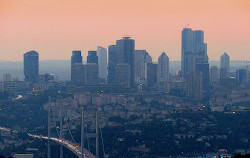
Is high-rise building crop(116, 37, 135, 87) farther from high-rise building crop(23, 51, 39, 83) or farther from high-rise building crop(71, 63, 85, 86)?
high-rise building crop(23, 51, 39, 83)

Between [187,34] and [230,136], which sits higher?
[187,34]

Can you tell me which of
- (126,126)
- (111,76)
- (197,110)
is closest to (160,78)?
(111,76)

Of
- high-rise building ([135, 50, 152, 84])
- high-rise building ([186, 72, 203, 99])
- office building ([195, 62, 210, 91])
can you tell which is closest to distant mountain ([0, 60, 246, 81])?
high-rise building ([135, 50, 152, 84])

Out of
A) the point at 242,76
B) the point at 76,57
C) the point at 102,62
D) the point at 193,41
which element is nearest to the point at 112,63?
the point at 76,57

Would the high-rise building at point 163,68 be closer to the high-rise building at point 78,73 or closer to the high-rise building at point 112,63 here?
the high-rise building at point 112,63

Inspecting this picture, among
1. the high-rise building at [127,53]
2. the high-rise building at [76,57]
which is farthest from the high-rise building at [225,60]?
the high-rise building at [127,53]

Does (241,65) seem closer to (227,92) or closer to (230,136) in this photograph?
(227,92)

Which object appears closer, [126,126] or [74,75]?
[126,126]
